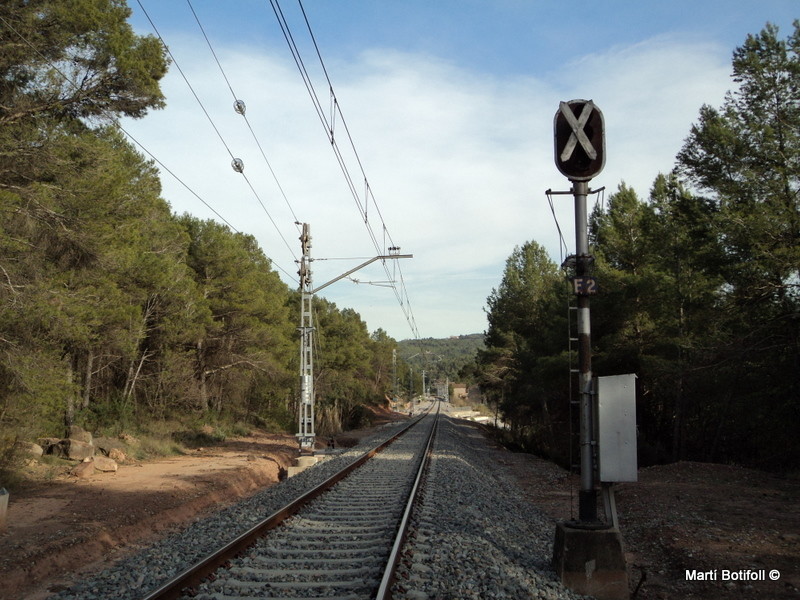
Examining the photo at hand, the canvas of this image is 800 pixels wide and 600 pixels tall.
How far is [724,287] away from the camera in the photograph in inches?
730

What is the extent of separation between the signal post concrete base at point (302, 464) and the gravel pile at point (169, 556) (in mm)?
5713

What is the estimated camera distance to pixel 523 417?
47.3 metres

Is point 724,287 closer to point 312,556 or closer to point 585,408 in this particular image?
point 585,408

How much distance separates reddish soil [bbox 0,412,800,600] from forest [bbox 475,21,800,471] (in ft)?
8.77

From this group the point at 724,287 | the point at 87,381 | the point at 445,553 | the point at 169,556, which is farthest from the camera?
the point at 87,381

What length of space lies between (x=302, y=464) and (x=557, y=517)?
9.18 metres

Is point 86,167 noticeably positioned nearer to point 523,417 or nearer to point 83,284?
point 83,284

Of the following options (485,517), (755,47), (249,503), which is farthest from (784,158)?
(249,503)

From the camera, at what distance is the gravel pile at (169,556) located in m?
6.18

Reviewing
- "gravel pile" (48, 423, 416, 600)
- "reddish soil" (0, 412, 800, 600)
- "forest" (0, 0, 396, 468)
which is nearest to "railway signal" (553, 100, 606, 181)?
"reddish soil" (0, 412, 800, 600)

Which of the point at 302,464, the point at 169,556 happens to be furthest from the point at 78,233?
the point at 169,556

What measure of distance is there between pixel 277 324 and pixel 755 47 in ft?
95.3

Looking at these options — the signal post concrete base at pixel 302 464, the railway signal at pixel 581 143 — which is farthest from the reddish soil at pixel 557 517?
the railway signal at pixel 581 143
